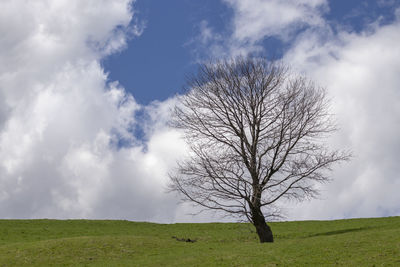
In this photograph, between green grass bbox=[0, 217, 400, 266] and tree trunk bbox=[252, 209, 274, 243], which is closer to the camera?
green grass bbox=[0, 217, 400, 266]

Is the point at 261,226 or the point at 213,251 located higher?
the point at 261,226

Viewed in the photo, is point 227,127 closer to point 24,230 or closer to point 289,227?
point 289,227

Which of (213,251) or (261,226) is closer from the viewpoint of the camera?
(213,251)

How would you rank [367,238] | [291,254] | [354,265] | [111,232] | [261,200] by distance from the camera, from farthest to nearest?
[111,232] → [261,200] → [367,238] → [291,254] → [354,265]

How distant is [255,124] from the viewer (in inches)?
1328

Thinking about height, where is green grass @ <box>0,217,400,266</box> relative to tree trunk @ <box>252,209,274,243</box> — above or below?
below

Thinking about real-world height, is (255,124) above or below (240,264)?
above

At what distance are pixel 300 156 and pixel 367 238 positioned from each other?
840 centimetres

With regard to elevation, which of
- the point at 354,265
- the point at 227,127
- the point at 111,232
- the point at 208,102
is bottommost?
the point at 354,265

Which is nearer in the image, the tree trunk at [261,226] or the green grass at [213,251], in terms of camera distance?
the green grass at [213,251]

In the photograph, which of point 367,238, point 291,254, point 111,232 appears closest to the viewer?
point 291,254

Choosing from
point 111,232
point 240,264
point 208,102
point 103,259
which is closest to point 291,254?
point 240,264

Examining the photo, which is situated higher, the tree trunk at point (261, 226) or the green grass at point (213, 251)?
the tree trunk at point (261, 226)

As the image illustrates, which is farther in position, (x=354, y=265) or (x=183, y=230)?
(x=183, y=230)
